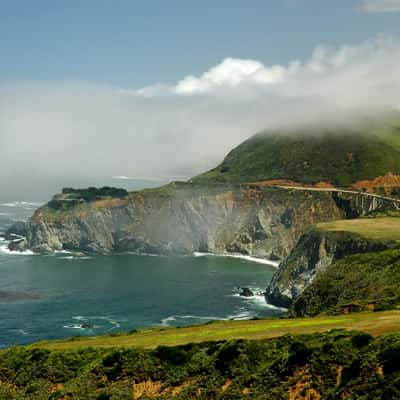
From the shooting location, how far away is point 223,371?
37.3 metres

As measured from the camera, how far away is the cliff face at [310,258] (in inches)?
5571

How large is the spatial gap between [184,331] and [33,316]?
8112cm

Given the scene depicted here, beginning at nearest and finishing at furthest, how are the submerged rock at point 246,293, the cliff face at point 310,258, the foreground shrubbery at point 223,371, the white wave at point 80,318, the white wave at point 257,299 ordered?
the foreground shrubbery at point 223,371 < the white wave at point 80,318 < the white wave at point 257,299 < the cliff face at point 310,258 < the submerged rock at point 246,293

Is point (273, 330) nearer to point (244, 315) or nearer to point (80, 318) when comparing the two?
point (244, 315)

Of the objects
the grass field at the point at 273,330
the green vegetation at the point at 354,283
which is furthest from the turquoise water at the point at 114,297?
the grass field at the point at 273,330

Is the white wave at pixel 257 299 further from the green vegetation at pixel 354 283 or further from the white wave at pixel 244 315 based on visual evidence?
the green vegetation at pixel 354 283

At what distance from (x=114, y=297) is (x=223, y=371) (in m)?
113

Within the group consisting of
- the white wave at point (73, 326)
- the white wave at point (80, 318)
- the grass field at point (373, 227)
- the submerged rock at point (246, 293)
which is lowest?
the white wave at point (80, 318)

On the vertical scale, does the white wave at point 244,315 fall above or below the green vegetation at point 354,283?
below

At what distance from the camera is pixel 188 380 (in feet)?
124

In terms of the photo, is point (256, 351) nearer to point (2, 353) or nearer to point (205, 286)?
point (2, 353)

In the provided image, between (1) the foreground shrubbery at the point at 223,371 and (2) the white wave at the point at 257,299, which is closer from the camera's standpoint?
(1) the foreground shrubbery at the point at 223,371

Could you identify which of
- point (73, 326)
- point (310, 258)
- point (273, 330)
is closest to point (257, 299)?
point (310, 258)

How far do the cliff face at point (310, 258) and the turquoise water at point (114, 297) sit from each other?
5.29 metres
